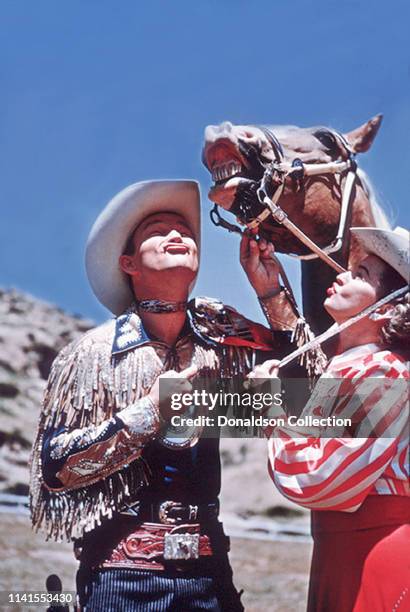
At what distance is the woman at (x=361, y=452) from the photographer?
198cm

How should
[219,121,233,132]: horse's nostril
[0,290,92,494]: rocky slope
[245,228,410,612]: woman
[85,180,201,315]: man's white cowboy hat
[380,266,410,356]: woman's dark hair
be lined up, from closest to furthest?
[245,228,410,612]: woman, [380,266,410,356]: woman's dark hair, [219,121,233,132]: horse's nostril, [85,180,201,315]: man's white cowboy hat, [0,290,92,494]: rocky slope

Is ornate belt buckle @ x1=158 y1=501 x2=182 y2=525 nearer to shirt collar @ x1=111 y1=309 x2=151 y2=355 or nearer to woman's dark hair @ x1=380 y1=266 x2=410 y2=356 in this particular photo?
shirt collar @ x1=111 y1=309 x2=151 y2=355

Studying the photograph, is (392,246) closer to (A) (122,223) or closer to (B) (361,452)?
(B) (361,452)

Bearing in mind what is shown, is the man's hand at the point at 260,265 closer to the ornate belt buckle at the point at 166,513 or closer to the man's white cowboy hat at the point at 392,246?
the man's white cowboy hat at the point at 392,246

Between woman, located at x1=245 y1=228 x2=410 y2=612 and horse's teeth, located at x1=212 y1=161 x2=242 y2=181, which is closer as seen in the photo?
woman, located at x1=245 y1=228 x2=410 y2=612

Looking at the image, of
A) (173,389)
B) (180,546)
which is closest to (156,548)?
(180,546)

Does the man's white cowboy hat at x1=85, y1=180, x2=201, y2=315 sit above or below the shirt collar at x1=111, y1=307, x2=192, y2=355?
above

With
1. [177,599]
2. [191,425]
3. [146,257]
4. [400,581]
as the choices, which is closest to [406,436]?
[400,581]

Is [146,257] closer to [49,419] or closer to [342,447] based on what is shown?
[49,419]

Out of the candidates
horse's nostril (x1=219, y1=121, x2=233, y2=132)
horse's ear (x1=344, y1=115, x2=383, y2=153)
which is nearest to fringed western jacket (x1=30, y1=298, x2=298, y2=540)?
horse's nostril (x1=219, y1=121, x2=233, y2=132)

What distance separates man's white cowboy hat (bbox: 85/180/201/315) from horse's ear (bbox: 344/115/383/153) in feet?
1.56

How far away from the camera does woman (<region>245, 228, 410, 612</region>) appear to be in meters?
1.98

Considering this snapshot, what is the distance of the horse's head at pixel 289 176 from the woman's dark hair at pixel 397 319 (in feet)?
0.85

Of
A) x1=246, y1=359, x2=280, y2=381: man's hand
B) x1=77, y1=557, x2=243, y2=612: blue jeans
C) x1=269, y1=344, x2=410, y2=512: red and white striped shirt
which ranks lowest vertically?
x1=77, y1=557, x2=243, y2=612: blue jeans
